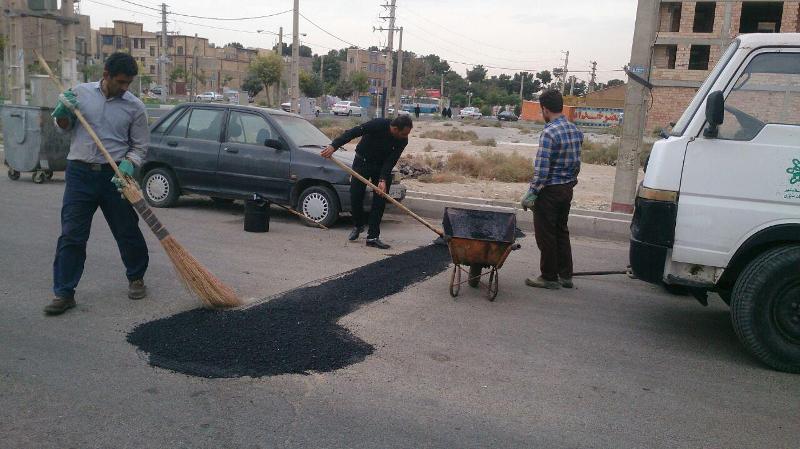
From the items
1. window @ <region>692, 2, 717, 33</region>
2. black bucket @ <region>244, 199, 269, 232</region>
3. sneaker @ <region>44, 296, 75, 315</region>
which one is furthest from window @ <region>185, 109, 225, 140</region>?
window @ <region>692, 2, 717, 33</region>

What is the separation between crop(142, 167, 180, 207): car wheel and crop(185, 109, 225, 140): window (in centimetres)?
68

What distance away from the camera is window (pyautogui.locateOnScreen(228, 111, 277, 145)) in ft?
32.9

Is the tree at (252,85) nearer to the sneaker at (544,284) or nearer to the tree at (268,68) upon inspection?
the tree at (268,68)

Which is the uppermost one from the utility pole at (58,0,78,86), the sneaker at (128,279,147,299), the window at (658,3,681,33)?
the window at (658,3,681,33)

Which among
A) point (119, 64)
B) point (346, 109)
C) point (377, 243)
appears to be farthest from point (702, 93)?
point (346, 109)

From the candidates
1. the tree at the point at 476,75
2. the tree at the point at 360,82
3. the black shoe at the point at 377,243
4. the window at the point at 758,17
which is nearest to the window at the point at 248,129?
the black shoe at the point at 377,243

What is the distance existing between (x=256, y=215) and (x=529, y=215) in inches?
165

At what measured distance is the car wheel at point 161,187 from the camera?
1034cm

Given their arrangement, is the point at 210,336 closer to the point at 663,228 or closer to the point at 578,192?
the point at 663,228

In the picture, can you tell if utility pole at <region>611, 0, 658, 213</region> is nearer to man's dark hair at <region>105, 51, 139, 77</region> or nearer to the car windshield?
the car windshield

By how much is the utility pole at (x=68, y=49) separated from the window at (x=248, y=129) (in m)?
11.2

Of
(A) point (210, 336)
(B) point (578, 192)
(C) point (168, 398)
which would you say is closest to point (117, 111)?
(A) point (210, 336)

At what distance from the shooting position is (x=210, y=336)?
4906 mm

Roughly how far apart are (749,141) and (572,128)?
2091 mm
